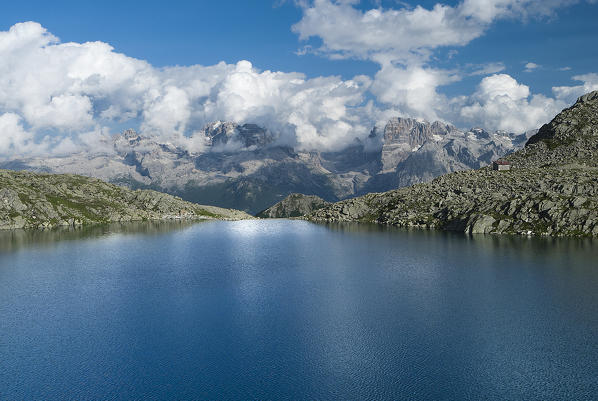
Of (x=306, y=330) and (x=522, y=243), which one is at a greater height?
(x=522, y=243)

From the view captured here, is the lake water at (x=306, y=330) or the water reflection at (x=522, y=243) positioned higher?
the water reflection at (x=522, y=243)

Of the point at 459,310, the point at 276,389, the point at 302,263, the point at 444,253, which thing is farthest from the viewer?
the point at 444,253

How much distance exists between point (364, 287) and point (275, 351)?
43.5 meters

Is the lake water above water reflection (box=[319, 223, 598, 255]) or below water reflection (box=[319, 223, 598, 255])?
below

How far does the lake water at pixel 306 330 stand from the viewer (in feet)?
171

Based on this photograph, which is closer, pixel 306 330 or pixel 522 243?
pixel 306 330

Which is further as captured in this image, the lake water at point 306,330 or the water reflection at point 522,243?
the water reflection at point 522,243

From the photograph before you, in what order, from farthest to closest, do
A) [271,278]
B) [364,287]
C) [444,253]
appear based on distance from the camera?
[444,253] < [271,278] < [364,287]

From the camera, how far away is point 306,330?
2790 inches

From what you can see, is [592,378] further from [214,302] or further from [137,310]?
[137,310]

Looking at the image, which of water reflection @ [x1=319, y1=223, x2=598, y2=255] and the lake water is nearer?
the lake water

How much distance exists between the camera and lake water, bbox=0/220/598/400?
52.2m

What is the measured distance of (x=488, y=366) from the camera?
56250 millimetres

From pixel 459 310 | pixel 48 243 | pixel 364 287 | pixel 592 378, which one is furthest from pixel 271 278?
A: pixel 48 243
